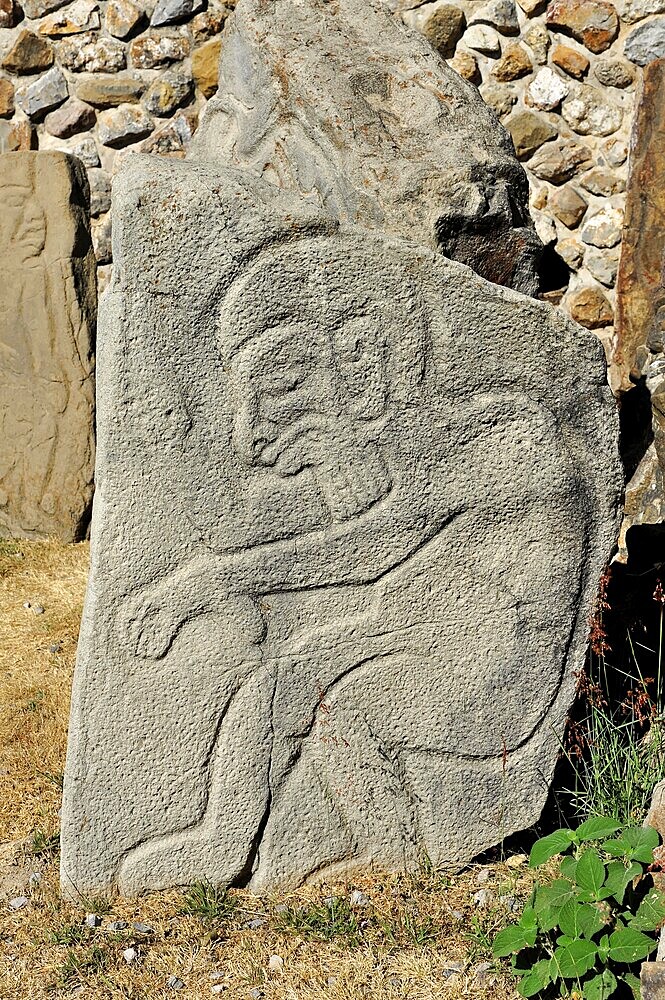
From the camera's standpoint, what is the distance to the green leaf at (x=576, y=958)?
1.79 meters

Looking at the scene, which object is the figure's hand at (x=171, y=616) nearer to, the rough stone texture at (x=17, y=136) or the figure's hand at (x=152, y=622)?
the figure's hand at (x=152, y=622)

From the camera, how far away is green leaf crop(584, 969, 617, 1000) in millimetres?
1796

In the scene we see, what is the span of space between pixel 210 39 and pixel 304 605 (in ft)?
10.3

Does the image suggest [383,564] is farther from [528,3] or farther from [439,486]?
[528,3]

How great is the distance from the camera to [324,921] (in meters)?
2.15

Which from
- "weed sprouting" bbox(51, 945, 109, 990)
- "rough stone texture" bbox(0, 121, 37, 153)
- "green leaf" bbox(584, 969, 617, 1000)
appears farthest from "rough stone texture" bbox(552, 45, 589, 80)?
"weed sprouting" bbox(51, 945, 109, 990)

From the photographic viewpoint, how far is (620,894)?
1855mm

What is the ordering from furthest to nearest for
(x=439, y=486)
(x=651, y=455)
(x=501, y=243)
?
(x=651, y=455) < (x=501, y=243) < (x=439, y=486)

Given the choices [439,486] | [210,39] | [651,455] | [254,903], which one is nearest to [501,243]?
[439,486]

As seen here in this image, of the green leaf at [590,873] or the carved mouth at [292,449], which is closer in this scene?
the green leaf at [590,873]

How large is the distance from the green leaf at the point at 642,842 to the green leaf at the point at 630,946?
13 centimetres

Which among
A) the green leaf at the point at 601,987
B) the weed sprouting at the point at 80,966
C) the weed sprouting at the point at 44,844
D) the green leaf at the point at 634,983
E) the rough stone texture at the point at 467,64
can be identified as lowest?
the weed sprouting at the point at 44,844

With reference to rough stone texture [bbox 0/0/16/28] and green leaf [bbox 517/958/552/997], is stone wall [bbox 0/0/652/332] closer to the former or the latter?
rough stone texture [bbox 0/0/16/28]

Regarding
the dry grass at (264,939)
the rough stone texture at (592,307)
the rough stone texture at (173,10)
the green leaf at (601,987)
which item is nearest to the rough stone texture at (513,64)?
the rough stone texture at (592,307)
